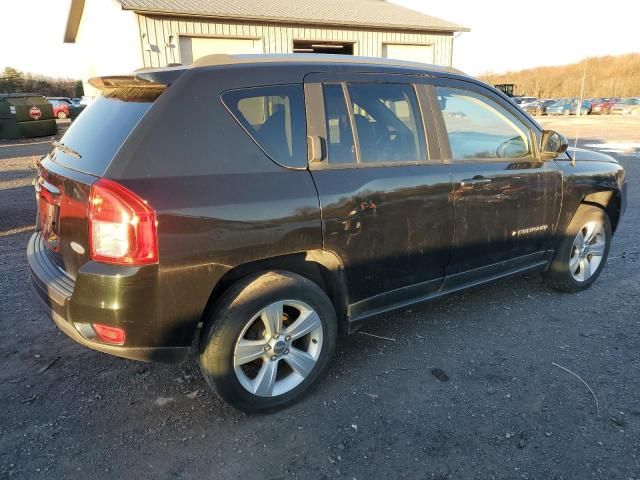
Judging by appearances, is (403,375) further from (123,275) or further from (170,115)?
(170,115)

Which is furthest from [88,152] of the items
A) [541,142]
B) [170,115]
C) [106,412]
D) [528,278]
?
[528,278]

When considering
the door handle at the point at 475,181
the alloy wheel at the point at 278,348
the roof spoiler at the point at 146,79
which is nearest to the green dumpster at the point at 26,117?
the roof spoiler at the point at 146,79

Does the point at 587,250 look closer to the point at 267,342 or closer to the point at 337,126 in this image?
the point at 337,126

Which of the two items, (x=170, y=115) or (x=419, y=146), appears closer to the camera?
(x=170, y=115)

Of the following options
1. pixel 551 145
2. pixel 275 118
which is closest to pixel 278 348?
pixel 275 118

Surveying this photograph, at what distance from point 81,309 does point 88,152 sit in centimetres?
82

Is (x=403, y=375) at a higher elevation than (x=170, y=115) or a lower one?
lower

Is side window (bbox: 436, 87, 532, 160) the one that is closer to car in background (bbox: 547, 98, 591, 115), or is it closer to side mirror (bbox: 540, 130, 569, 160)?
side mirror (bbox: 540, 130, 569, 160)

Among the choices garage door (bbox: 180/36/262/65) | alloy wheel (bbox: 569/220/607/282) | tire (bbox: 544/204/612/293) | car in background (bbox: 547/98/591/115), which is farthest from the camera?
car in background (bbox: 547/98/591/115)

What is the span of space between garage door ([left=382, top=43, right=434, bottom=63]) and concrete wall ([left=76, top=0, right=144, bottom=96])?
7901mm

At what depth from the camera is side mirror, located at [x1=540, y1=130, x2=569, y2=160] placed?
146 inches

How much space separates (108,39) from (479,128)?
50.0 ft

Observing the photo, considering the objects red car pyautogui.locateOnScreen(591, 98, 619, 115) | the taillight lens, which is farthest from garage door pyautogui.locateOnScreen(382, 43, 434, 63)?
red car pyautogui.locateOnScreen(591, 98, 619, 115)

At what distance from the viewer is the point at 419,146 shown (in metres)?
3.18
